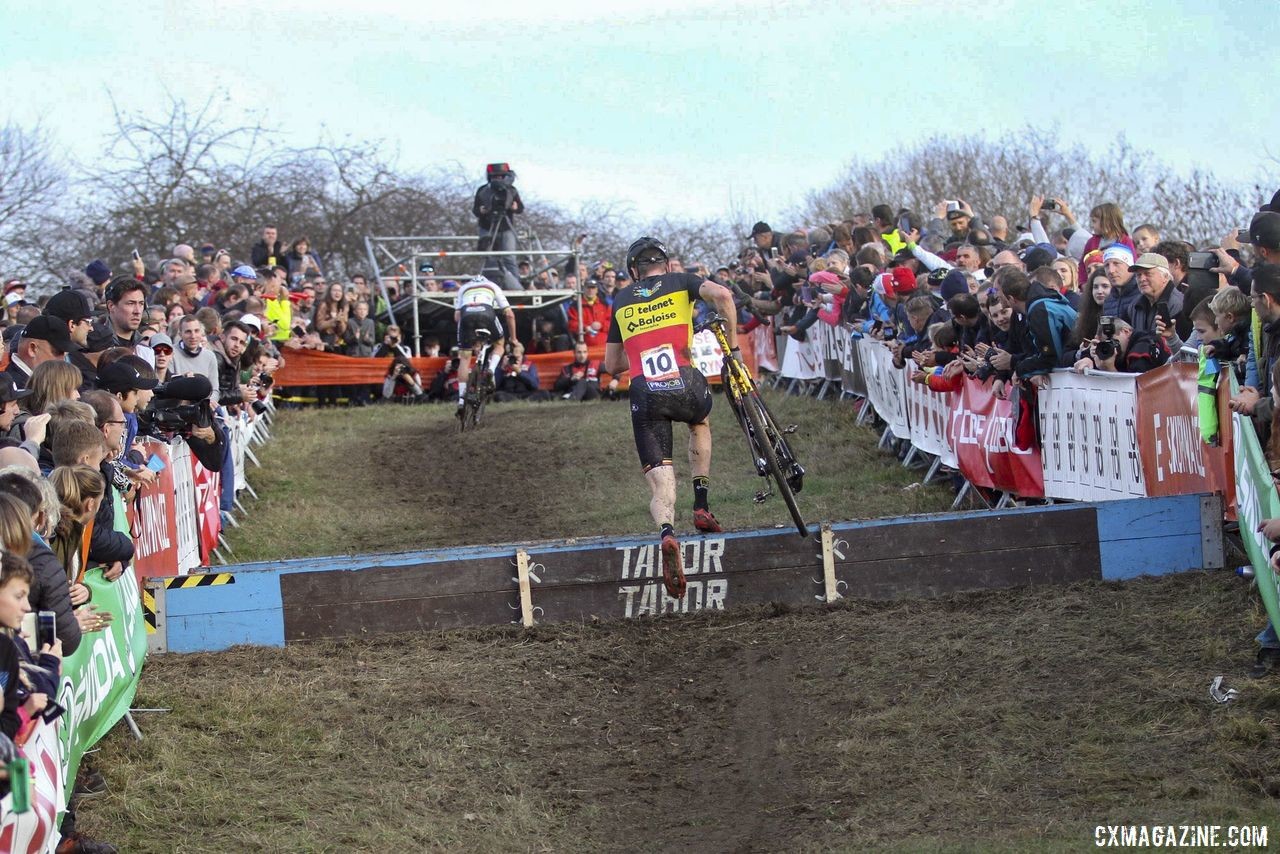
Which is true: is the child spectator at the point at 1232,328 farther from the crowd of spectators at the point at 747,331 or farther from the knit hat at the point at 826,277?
the knit hat at the point at 826,277

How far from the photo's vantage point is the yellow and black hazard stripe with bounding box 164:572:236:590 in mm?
8711

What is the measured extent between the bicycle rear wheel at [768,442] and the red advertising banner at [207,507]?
4.49 meters

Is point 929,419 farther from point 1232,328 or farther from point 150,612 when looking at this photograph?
point 150,612

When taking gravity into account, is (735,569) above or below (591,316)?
below

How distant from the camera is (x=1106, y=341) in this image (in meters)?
10.2

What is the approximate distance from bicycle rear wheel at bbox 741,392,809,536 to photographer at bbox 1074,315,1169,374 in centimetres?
240

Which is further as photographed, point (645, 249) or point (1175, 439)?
point (645, 249)

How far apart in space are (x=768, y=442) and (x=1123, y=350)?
274 cm

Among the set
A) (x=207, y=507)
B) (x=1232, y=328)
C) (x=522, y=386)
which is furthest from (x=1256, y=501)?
(x=522, y=386)

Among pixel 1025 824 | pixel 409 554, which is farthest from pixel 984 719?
pixel 409 554

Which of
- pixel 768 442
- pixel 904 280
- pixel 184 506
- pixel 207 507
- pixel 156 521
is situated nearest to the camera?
pixel 768 442

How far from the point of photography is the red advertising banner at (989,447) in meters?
11.4

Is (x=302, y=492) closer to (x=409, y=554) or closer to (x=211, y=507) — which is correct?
(x=211, y=507)

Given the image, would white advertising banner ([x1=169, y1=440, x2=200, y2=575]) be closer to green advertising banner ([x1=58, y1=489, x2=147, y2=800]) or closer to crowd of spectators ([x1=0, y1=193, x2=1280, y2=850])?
crowd of spectators ([x1=0, y1=193, x2=1280, y2=850])
